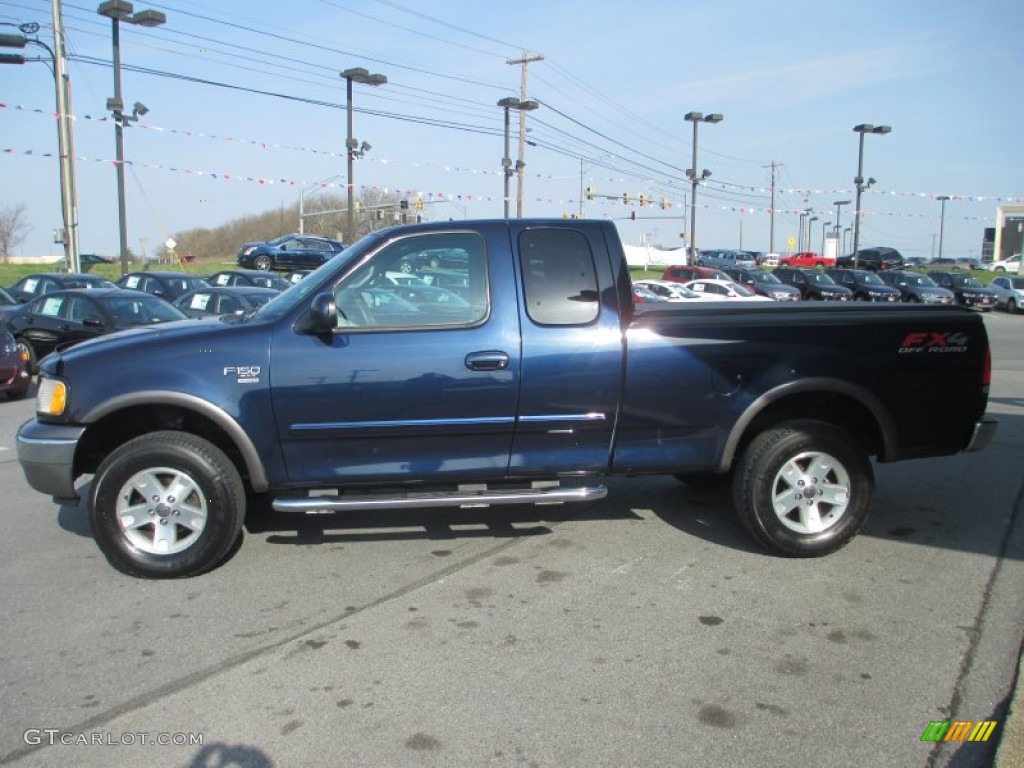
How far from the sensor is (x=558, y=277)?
4840 mm

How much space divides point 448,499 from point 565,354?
1033 millimetres

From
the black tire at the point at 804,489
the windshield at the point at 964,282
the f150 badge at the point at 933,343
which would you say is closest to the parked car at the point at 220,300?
the black tire at the point at 804,489

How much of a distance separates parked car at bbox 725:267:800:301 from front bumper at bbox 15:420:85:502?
30.4m

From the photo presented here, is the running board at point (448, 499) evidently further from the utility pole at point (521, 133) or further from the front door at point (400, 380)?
the utility pole at point (521, 133)

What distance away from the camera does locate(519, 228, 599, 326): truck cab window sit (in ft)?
15.7

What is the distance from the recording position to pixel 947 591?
4.50 meters

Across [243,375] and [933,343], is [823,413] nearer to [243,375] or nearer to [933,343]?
[933,343]

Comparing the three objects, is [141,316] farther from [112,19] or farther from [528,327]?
[112,19]

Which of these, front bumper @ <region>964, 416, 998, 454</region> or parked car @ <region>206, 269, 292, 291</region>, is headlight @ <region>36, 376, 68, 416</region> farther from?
parked car @ <region>206, 269, 292, 291</region>

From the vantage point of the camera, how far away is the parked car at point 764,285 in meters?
33.9

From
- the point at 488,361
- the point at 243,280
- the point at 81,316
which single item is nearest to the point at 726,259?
the point at 243,280

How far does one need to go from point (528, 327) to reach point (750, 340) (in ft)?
4.25

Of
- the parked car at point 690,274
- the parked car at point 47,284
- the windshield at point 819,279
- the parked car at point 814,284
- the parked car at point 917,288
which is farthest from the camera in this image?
the windshield at point 819,279

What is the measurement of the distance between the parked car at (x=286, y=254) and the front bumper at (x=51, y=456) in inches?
1196
